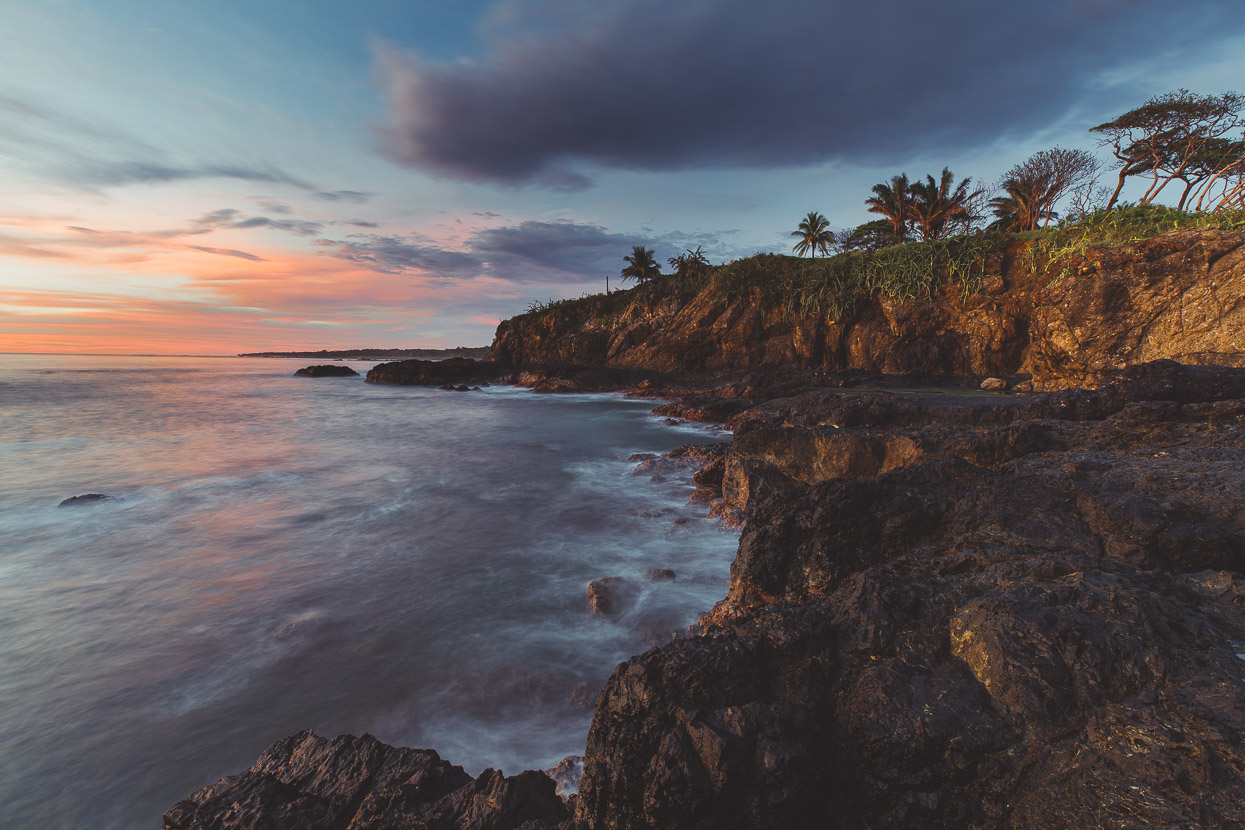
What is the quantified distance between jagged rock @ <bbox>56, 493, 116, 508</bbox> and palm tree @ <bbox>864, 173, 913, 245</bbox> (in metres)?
39.1

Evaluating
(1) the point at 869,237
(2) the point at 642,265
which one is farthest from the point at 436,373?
(1) the point at 869,237

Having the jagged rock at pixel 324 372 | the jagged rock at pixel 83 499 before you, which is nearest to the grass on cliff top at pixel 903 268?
the jagged rock at pixel 83 499

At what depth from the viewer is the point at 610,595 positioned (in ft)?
16.5

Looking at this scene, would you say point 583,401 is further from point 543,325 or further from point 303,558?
point 303,558

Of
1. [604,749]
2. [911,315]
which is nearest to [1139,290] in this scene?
[911,315]

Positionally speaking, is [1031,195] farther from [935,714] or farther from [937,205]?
[935,714]

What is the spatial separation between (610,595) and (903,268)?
2433 centimetres

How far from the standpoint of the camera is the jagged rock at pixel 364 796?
1.97 metres

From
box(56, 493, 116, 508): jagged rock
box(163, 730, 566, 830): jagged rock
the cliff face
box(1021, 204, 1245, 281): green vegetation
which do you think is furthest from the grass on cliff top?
box(56, 493, 116, 508): jagged rock

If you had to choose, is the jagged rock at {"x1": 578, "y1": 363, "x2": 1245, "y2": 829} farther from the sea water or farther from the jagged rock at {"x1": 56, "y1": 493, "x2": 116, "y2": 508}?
the jagged rock at {"x1": 56, "y1": 493, "x2": 116, "y2": 508}

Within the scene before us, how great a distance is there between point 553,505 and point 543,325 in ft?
107

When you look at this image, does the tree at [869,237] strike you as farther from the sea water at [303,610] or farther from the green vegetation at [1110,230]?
the sea water at [303,610]

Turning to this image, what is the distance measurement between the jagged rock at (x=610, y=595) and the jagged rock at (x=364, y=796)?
273 cm

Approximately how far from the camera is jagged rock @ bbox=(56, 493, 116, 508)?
335 inches
